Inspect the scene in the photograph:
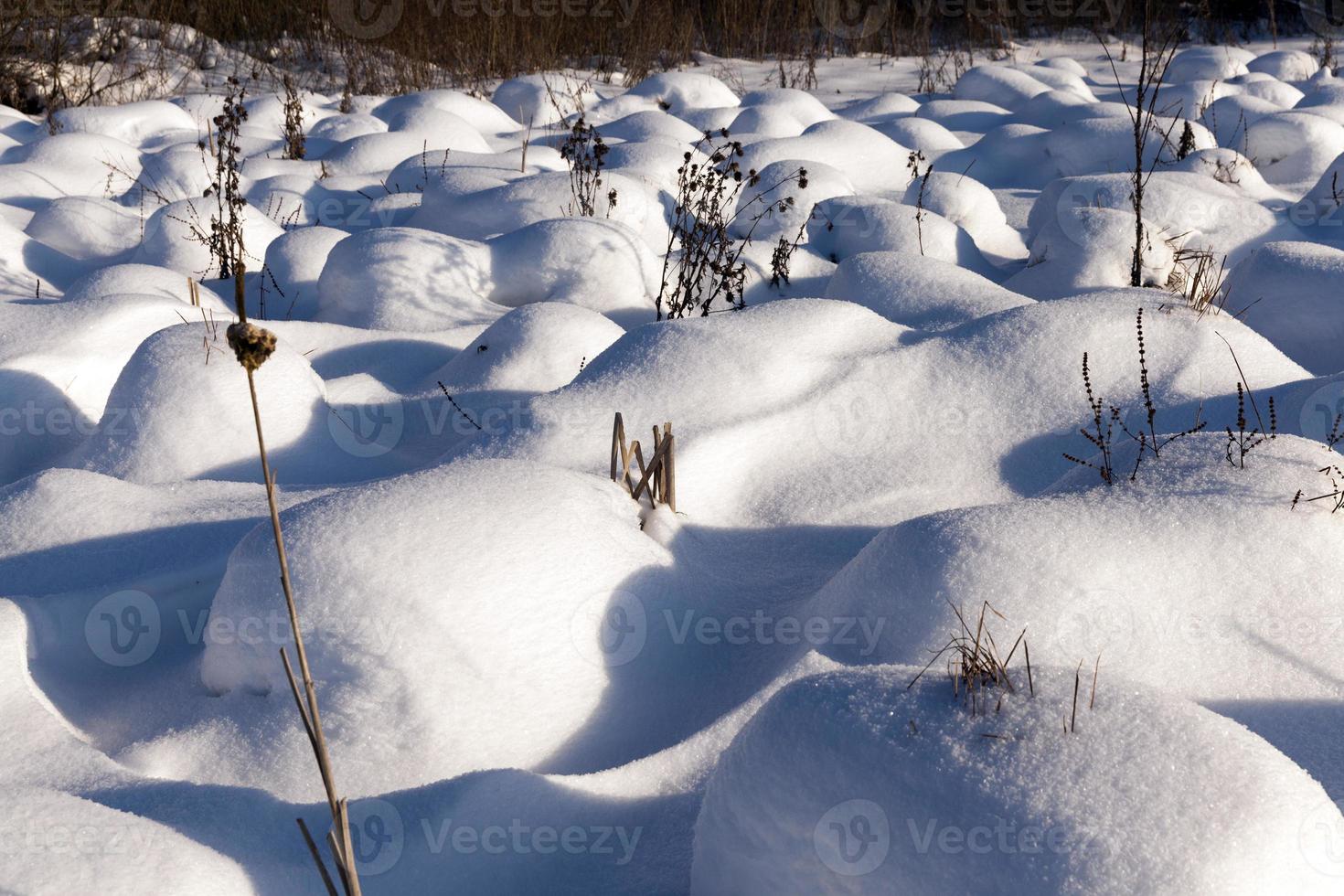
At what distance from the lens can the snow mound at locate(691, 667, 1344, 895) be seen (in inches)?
47.4

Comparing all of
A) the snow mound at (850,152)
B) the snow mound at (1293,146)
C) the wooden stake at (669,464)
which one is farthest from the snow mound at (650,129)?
the wooden stake at (669,464)

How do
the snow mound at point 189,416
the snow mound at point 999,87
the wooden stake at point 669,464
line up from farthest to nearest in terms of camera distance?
the snow mound at point 999,87 < the snow mound at point 189,416 < the wooden stake at point 669,464

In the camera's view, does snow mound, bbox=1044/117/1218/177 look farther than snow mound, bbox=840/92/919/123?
No

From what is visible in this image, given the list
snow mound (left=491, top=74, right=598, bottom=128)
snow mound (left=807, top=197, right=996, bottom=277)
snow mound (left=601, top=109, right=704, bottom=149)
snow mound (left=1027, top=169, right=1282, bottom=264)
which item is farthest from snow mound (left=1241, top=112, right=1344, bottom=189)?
snow mound (left=491, top=74, right=598, bottom=128)

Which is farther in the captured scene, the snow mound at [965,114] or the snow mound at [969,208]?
the snow mound at [965,114]

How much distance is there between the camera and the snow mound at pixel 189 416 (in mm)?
2752

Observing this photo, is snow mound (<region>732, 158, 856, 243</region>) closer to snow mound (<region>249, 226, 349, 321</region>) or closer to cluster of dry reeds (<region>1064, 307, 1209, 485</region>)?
snow mound (<region>249, 226, 349, 321</region>)

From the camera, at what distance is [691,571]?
2256 mm

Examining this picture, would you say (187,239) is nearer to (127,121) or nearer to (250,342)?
(127,121)

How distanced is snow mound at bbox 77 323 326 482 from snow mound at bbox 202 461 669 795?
2.86 ft

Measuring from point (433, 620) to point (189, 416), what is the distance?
1301 mm

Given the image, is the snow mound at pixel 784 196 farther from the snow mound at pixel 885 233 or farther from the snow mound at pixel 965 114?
the snow mound at pixel 965 114

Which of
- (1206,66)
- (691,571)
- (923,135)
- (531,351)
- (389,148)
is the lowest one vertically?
(691,571)

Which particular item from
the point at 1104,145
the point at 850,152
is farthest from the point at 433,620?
the point at 1104,145
